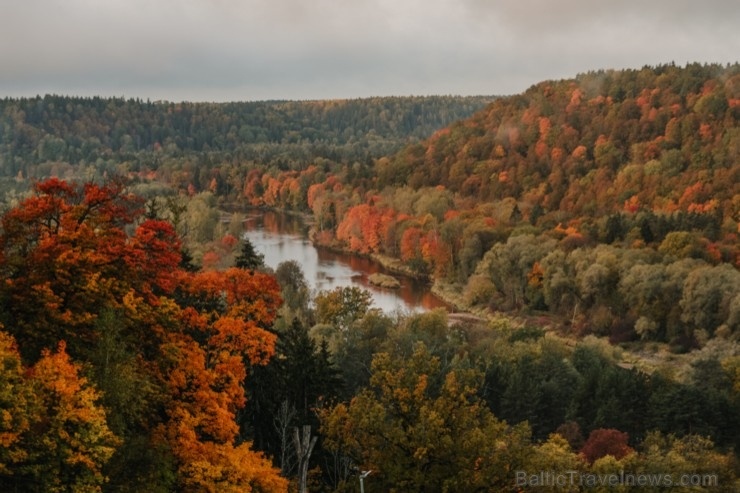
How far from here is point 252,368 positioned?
2900 cm

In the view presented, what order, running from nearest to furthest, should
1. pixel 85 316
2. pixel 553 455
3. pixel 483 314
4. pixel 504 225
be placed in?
pixel 85 316 → pixel 553 455 → pixel 483 314 → pixel 504 225

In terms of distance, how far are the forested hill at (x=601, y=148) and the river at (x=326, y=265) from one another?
18716 mm

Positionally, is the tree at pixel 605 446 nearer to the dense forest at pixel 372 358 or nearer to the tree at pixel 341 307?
the dense forest at pixel 372 358

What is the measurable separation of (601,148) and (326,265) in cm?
4422

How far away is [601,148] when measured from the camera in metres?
116

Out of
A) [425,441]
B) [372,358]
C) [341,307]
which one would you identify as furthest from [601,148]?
[425,441]

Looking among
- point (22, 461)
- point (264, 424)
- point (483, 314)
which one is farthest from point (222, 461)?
point (483, 314)

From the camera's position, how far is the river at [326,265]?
7800 cm

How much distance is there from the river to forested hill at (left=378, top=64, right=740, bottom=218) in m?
18.7

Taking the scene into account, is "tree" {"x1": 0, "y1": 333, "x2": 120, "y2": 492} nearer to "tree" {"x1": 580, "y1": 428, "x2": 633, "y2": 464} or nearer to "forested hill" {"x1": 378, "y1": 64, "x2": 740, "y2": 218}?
"tree" {"x1": 580, "y1": 428, "x2": 633, "y2": 464}

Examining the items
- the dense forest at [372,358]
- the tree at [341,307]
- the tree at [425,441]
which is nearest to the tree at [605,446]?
the dense forest at [372,358]

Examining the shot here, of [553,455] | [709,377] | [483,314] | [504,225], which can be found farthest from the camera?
[504,225]

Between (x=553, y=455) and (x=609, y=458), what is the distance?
4.95 ft

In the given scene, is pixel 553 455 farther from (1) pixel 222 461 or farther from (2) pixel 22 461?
(2) pixel 22 461
